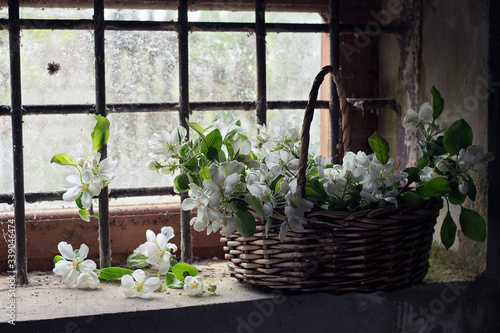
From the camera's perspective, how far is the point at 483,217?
1.06 m

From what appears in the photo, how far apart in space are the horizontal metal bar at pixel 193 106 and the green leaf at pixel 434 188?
0.35 metres

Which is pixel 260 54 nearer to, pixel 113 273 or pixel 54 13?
pixel 54 13

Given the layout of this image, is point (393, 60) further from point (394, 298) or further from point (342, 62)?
point (394, 298)

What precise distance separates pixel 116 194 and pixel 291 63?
54 cm

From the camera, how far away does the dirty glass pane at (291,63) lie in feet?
4.23

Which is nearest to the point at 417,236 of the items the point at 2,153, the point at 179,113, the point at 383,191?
the point at 383,191

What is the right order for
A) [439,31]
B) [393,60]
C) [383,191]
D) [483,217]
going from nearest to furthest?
[383,191] → [483,217] → [439,31] → [393,60]

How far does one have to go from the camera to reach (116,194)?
1.15 metres

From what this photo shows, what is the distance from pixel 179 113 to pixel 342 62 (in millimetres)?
442

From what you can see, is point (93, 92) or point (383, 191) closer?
point (383, 191)

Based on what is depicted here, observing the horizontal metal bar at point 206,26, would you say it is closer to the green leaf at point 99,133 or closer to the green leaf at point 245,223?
the green leaf at point 99,133

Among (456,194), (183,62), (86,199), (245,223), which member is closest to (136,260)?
(86,199)

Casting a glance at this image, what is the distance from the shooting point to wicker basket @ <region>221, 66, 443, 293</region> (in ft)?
3.01

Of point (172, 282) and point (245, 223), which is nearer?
point (245, 223)
